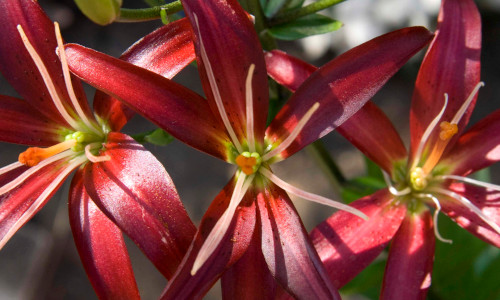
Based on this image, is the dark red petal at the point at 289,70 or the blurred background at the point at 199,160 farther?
the blurred background at the point at 199,160

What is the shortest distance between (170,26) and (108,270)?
358mm

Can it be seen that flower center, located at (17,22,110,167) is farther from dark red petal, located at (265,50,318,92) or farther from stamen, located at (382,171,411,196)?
stamen, located at (382,171,411,196)

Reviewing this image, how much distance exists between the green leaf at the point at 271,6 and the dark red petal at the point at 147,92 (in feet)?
1.05

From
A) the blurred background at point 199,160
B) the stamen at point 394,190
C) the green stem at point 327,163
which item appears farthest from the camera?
the blurred background at point 199,160

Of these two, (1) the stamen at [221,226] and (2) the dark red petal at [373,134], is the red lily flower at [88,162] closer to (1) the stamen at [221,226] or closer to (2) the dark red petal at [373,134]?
(1) the stamen at [221,226]

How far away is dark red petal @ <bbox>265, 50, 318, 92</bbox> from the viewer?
32.6 inches

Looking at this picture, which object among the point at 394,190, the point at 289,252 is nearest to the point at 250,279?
the point at 289,252

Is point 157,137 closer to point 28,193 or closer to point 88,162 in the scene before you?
point 88,162

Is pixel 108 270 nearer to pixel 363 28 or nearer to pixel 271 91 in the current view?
pixel 271 91

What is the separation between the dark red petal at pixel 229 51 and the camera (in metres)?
0.72

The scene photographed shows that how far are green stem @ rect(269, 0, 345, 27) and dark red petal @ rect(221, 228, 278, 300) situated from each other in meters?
0.42

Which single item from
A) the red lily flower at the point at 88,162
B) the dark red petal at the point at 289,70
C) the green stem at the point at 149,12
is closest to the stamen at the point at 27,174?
the red lily flower at the point at 88,162

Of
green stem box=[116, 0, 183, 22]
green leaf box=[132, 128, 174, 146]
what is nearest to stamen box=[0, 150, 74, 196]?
green leaf box=[132, 128, 174, 146]

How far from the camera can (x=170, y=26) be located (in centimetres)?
79
